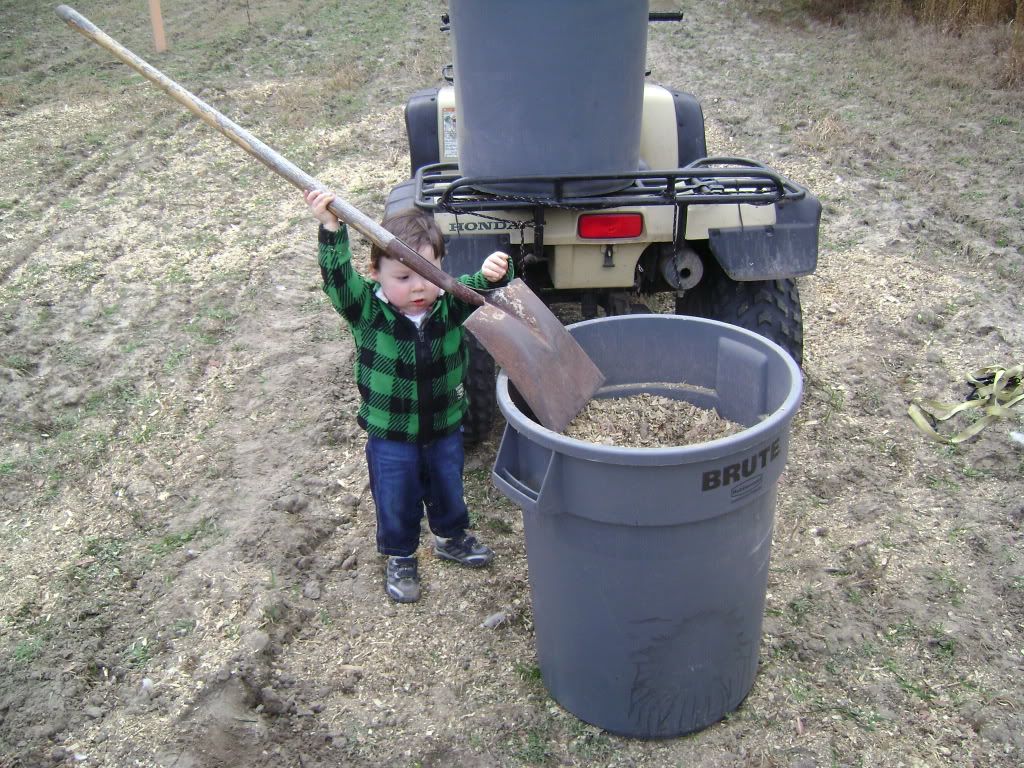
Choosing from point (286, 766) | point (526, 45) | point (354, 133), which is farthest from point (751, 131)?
point (286, 766)

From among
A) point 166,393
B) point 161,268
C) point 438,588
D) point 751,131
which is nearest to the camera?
point 438,588

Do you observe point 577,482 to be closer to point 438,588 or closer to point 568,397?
point 568,397

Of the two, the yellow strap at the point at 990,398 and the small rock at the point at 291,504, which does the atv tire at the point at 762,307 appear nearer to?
the yellow strap at the point at 990,398

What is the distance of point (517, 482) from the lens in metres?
2.17

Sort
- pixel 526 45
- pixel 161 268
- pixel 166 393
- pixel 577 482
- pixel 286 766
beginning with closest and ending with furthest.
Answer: pixel 577 482
pixel 286 766
pixel 526 45
pixel 166 393
pixel 161 268

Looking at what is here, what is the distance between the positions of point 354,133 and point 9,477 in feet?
16.3

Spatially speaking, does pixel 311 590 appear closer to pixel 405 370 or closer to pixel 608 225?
pixel 405 370

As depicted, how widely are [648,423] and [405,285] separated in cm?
77

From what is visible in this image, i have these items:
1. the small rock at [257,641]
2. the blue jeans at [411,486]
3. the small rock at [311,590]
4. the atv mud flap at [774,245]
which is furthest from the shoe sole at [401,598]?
the atv mud flap at [774,245]

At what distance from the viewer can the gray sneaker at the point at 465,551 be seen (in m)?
3.13

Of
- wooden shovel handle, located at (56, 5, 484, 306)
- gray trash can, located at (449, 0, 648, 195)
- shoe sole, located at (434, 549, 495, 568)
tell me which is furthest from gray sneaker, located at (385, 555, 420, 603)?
gray trash can, located at (449, 0, 648, 195)

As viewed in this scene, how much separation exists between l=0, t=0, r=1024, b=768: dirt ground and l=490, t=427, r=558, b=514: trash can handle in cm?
75

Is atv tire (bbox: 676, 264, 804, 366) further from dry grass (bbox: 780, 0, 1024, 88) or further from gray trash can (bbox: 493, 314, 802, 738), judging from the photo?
dry grass (bbox: 780, 0, 1024, 88)

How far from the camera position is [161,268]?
5.46 meters
